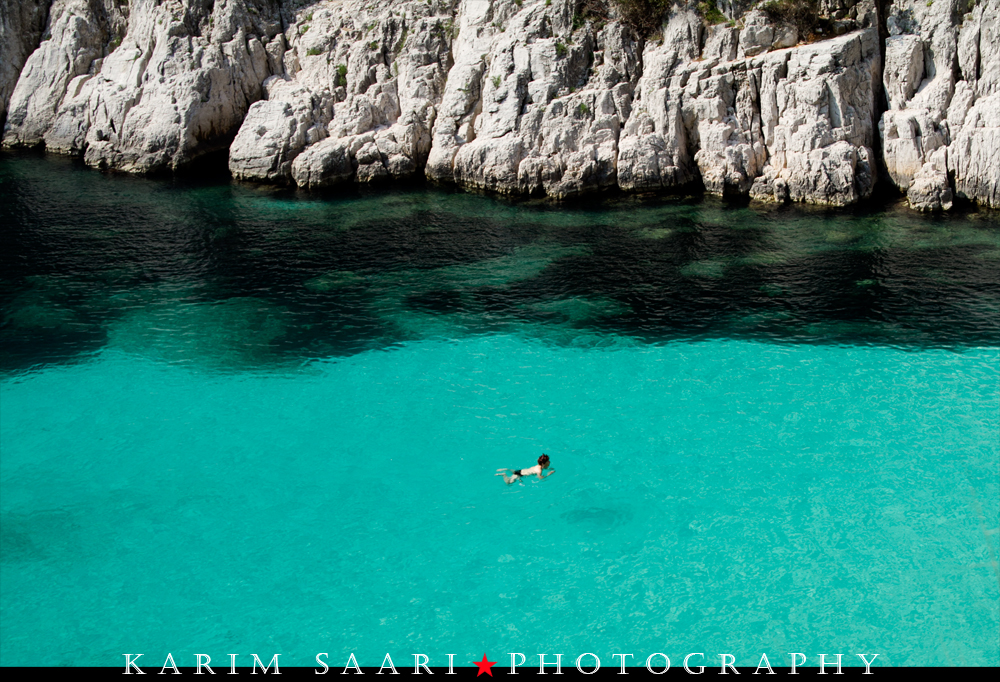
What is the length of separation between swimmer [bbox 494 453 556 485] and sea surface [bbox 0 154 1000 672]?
287 mm

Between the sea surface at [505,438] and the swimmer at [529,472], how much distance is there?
0.29m

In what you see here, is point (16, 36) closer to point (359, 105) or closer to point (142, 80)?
point (142, 80)

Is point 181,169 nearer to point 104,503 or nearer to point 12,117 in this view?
point 12,117

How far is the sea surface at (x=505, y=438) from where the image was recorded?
1847cm

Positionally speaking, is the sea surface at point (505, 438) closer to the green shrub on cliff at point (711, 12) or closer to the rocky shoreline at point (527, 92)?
the rocky shoreline at point (527, 92)

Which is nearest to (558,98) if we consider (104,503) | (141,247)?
(141,247)

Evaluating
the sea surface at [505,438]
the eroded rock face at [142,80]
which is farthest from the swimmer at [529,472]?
the eroded rock face at [142,80]

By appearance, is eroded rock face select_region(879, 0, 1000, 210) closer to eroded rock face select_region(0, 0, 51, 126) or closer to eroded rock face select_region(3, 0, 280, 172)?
eroded rock face select_region(3, 0, 280, 172)

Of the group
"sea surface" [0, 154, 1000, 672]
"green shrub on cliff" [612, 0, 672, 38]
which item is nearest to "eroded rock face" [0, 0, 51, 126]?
"sea surface" [0, 154, 1000, 672]

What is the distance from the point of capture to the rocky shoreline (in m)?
38.6

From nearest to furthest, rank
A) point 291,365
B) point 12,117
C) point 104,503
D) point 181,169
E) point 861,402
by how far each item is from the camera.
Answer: point 104,503, point 861,402, point 291,365, point 181,169, point 12,117

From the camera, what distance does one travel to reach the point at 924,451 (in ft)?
76.2

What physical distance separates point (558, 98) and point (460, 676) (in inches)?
1235

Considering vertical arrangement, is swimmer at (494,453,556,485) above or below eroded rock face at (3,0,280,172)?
below
